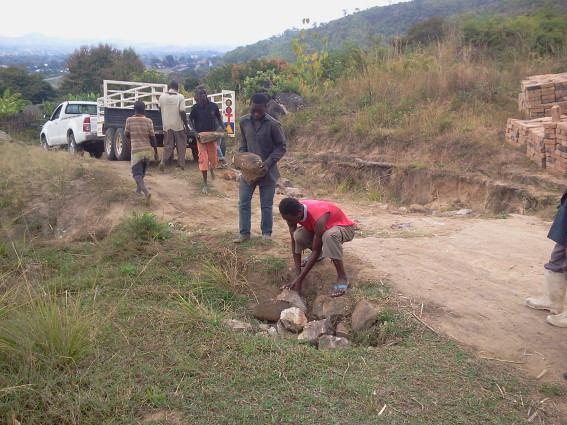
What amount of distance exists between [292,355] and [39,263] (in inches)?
151

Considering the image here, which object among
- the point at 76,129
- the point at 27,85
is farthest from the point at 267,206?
the point at 27,85

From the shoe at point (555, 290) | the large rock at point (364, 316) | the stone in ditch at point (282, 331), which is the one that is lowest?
the stone in ditch at point (282, 331)

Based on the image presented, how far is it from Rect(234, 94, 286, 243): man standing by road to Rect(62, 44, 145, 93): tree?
25712mm

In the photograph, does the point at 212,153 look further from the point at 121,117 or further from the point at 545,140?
the point at 545,140

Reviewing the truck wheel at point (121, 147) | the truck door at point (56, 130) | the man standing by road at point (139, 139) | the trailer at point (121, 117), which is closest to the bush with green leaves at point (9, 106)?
the truck door at point (56, 130)

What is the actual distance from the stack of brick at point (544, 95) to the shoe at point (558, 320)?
724cm

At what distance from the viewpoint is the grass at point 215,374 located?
125 inches

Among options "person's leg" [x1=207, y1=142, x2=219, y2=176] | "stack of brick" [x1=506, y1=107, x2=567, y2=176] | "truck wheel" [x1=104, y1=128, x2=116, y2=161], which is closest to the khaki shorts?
"person's leg" [x1=207, y1=142, x2=219, y2=176]

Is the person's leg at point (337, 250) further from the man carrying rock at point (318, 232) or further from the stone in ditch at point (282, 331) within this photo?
the stone in ditch at point (282, 331)

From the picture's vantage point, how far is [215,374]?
3.55m

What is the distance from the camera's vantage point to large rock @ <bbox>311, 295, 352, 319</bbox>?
4664mm

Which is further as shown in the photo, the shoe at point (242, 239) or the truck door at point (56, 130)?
the truck door at point (56, 130)

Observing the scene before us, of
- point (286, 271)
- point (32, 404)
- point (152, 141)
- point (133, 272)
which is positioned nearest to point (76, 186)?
point (152, 141)

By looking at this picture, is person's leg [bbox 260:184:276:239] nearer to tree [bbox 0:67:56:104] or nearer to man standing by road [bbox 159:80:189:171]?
man standing by road [bbox 159:80:189:171]
